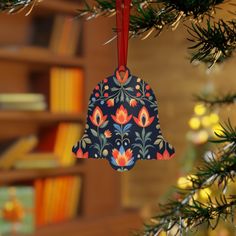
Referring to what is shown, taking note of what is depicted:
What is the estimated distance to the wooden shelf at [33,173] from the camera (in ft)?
9.50

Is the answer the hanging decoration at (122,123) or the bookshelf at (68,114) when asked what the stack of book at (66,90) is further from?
the hanging decoration at (122,123)

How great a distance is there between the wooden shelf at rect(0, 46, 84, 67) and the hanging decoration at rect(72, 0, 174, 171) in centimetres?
236

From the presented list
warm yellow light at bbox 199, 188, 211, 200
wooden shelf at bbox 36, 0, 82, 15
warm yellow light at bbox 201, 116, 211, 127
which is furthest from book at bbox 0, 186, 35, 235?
warm yellow light at bbox 199, 188, 211, 200

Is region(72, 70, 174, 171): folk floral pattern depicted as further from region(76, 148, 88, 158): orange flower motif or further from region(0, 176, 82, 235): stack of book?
region(0, 176, 82, 235): stack of book

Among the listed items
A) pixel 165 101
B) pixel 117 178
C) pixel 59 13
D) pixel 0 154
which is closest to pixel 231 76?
pixel 165 101

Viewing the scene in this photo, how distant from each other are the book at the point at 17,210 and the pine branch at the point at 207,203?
7.41ft

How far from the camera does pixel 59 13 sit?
10.5 feet

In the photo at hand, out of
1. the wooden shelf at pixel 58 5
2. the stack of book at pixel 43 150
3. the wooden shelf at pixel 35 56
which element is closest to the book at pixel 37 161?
the stack of book at pixel 43 150

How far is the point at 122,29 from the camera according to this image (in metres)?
0.57

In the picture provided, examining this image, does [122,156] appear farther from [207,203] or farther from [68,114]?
[68,114]

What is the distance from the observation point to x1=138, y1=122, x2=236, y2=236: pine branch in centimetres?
57

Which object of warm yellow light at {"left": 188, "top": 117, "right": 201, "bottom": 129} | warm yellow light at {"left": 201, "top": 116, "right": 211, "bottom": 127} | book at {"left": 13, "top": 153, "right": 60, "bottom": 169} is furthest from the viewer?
book at {"left": 13, "top": 153, "right": 60, "bottom": 169}

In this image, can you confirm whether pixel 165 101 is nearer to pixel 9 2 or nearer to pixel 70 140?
pixel 70 140

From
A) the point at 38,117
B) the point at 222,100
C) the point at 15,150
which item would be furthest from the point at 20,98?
the point at 222,100
